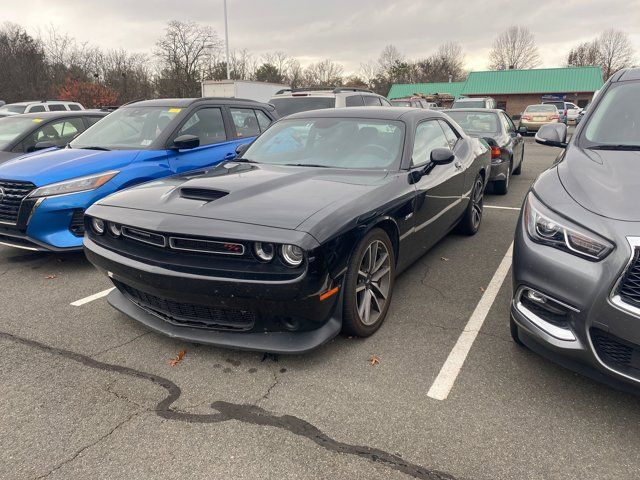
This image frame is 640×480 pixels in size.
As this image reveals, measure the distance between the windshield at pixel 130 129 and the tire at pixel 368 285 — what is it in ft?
11.0

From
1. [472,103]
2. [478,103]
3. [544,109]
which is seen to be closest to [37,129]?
[478,103]

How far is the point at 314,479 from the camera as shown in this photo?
2082 mm

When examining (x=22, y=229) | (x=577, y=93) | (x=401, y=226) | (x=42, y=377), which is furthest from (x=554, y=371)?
(x=577, y=93)

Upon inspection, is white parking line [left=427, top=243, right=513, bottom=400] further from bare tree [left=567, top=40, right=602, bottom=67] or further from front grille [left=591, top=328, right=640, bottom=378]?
bare tree [left=567, top=40, right=602, bottom=67]

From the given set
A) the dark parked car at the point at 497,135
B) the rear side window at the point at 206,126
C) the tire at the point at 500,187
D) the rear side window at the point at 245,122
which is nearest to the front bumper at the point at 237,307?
the rear side window at the point at 206,126

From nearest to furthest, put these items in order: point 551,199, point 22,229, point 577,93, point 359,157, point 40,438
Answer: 1. point 40,438
2. point 551,199
3. point 359,157
4. point 22,229
5. point 577,93

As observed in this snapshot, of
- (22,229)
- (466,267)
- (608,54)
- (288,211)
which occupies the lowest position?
(466,267)

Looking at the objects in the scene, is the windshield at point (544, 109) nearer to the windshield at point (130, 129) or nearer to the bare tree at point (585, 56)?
the windshield at point (130, 129)

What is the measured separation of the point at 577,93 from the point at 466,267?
50.5m

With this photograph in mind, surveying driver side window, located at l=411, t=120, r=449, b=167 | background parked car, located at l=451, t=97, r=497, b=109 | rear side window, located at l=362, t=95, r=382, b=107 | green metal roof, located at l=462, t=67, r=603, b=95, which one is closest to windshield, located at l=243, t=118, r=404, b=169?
driver side window, located at l=411, t=120, r=449, b=167

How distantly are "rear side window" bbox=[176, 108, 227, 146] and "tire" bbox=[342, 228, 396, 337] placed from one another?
11.0ft

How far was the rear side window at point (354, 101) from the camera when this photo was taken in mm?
9289

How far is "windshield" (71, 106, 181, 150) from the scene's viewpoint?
218 inches

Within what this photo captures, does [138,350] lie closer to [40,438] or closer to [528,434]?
[40,438]
